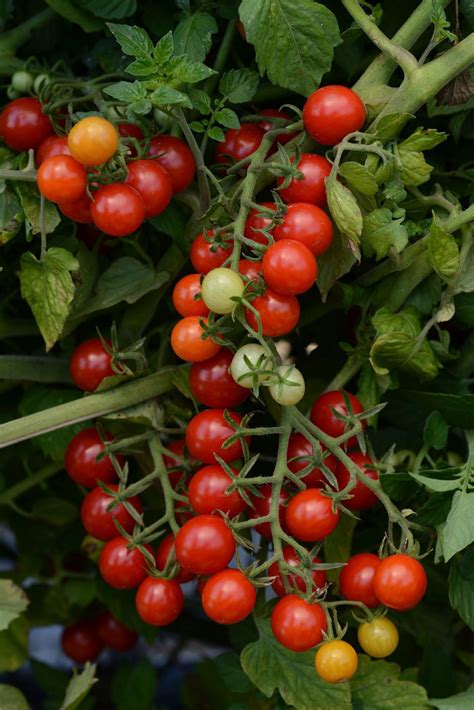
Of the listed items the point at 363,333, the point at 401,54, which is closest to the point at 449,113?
the point at 401,54

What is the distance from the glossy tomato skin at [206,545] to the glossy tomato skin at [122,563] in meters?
0.08

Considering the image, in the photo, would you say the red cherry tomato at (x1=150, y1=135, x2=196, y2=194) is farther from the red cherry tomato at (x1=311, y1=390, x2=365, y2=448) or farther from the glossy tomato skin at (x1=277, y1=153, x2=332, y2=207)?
the red cherry tomato at (x1=311, y1=390, x2=365, y2=448)

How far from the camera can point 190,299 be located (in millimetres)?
663

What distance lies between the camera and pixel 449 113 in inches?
28.6

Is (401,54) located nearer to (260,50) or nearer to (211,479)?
(260,50)

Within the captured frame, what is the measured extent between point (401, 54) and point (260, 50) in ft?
0.35

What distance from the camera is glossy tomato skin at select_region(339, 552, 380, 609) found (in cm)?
68

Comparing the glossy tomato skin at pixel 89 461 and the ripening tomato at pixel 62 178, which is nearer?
the ripening tomato at pixel 62 178

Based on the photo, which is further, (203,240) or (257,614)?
(257,614)

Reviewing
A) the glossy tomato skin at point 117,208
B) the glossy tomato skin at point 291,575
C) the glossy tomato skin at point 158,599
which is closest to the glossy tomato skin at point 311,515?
the glossy tomato skin at point 291,575

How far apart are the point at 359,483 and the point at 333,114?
0.28m

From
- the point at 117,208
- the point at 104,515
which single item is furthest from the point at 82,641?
the point at 117,208

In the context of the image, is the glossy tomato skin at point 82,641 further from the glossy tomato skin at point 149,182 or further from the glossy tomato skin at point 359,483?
the glossy tomato skin at point 149,182

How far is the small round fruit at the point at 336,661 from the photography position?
64 cm
